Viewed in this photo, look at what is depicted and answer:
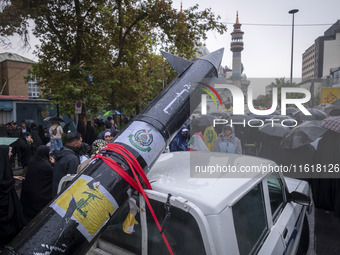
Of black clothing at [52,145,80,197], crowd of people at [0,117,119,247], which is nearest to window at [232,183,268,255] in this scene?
crowd of people at [0,117,119,247]

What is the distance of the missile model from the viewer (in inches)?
72.1

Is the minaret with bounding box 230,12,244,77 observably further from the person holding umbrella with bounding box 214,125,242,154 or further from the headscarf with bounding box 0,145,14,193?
the headscarf with bounding box 0,145,14,193

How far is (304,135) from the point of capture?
5.34 m

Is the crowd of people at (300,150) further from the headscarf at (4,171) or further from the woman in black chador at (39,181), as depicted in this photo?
the headscarf at (4,171)

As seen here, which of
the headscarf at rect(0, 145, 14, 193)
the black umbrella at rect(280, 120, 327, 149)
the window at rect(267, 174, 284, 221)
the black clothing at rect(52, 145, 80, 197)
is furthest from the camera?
the black umbrella at rect(280, 120, 327, 149)

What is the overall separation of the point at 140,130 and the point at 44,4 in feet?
29.6

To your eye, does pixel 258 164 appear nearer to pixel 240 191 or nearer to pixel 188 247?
pixel 240 191

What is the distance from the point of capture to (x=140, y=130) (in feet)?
7.91

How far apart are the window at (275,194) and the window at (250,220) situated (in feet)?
1.10

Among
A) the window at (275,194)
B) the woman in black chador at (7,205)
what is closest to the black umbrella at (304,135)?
the window at (275,194)

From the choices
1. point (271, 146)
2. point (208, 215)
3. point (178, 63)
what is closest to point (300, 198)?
point (208, 215)

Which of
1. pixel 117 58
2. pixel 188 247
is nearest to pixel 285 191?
pixel 188 247

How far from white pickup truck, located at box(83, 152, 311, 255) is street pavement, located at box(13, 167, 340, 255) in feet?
5.41

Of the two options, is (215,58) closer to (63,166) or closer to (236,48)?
(63,166)
